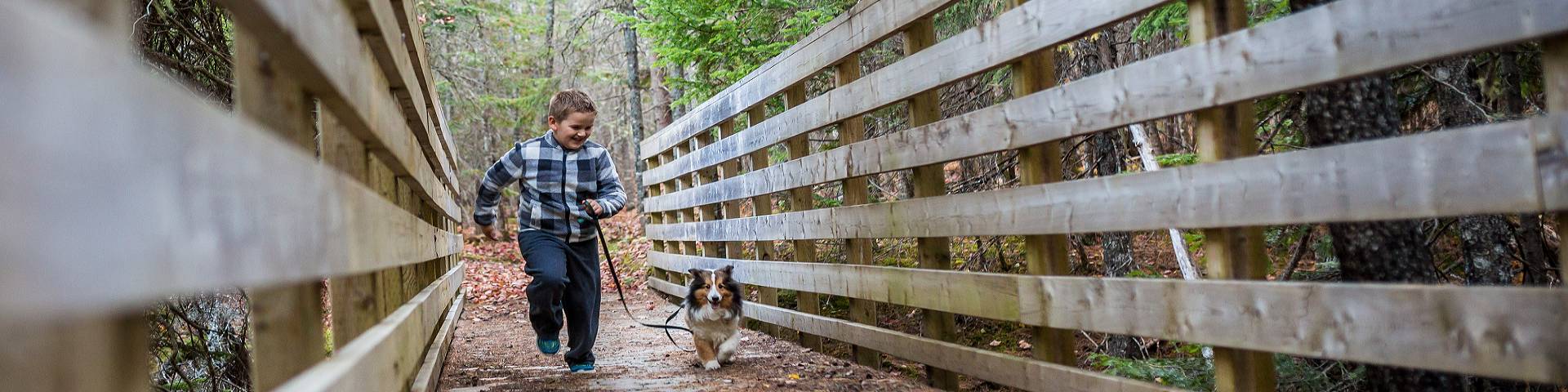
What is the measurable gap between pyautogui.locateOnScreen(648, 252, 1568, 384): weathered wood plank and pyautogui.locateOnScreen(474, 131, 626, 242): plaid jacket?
2.42 m

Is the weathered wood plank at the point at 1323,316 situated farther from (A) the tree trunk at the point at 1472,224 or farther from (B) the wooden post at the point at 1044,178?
(A) the tree trunk at the point at 1472,224

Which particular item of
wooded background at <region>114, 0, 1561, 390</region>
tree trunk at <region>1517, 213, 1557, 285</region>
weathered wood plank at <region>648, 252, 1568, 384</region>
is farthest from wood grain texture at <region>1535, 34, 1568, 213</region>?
tree trunk at <region>1517, 213, 1557, 285</region>

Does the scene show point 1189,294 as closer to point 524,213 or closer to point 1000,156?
point 524,213

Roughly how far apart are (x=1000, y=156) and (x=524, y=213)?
11.4 ft

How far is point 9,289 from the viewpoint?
0.73 meters

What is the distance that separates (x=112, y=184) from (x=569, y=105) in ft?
15.3

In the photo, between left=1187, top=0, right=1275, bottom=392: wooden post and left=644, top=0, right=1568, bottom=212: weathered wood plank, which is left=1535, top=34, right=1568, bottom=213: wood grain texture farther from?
left=1187, top=0, right=1275, bottom=392: wooden post

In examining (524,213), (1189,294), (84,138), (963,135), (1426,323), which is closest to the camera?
(84,138)

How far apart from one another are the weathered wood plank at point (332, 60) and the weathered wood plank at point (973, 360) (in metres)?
2.34

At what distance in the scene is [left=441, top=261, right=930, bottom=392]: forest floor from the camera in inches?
187

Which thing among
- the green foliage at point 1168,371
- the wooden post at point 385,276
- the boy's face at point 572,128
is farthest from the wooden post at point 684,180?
the wooden post at point 385,276

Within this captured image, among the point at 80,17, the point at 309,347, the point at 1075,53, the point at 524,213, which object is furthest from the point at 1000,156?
the point at 80,17

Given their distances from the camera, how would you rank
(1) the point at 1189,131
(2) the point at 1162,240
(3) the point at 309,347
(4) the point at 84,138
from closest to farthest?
(4) the point at 84,138, (3) the point at 309,347, (2) the point at 1162,240, (1) the point at 1189,131

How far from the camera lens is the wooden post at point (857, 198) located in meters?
5.05
